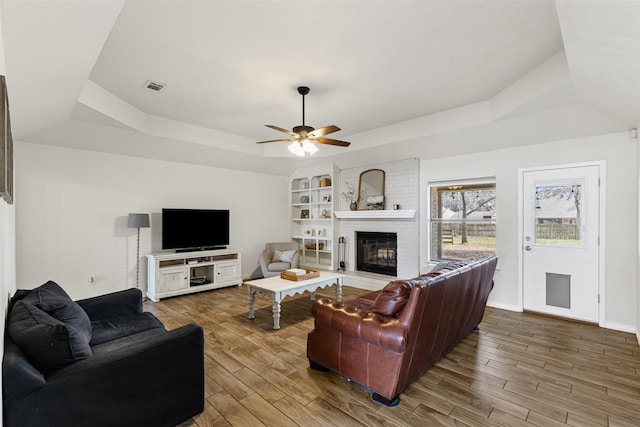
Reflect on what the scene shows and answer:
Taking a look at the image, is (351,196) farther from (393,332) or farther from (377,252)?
(393,332)

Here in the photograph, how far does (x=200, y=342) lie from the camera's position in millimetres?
2072

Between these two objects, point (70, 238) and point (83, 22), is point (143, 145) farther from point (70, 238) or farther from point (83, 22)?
point (83, 22)

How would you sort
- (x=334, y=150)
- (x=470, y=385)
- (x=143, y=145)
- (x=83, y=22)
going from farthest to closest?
(x=334, y=150)
(x=143, y=145)
(x=470, y=385)
(x=83, y=22)

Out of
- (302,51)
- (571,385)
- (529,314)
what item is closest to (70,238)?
(302,51)

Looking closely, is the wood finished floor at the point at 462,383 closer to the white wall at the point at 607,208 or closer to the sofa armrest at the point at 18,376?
the white wall at the point at 607,208

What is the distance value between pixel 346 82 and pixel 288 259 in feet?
12.3

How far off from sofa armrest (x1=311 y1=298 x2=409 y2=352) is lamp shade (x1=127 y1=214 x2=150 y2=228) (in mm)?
3536

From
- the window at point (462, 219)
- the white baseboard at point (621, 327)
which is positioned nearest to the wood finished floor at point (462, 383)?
the white baseboard at point (621, 327)

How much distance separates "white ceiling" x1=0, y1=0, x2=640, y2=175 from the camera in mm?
2006

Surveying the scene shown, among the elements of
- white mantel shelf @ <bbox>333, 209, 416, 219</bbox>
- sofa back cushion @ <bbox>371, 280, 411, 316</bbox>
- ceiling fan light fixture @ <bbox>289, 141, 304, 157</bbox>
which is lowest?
sofa back cushion @ <bbox>371, 280, 411, 316</bbox>

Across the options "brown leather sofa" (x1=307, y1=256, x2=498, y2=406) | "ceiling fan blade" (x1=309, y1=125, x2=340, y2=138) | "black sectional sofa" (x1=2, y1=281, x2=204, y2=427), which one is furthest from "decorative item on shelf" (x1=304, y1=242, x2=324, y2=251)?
"black sectional sofa" (x1=2, y1=281, x2=204, y2=427)

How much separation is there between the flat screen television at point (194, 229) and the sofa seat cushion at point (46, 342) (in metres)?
3.58

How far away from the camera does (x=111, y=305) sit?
9.36ft

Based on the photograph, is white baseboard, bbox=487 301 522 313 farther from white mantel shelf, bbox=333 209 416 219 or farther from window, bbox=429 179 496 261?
white mantel shelf, bbox=333 209 416 219
